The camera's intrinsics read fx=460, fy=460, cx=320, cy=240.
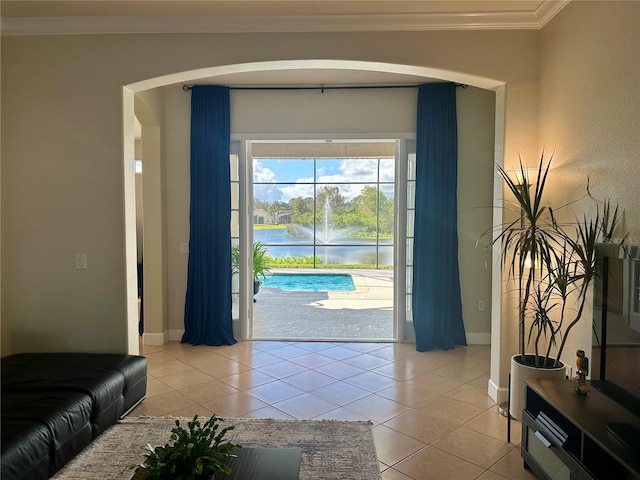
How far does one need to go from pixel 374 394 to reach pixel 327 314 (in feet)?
11.5

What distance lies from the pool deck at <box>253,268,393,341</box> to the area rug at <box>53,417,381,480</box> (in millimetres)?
2368

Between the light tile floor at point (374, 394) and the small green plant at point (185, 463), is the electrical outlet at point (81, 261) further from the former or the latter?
the small green plant at point (185, 463)

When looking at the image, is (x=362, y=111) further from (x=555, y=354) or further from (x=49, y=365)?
(x=49, y=365)

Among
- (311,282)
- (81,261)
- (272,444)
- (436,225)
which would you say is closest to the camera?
(272,444)

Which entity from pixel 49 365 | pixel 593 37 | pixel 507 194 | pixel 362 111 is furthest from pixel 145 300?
pixel 593 37

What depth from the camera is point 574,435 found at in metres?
2.26

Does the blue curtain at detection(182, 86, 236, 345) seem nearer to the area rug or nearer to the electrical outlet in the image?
the electrical outlet

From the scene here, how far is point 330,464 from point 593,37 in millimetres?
3053

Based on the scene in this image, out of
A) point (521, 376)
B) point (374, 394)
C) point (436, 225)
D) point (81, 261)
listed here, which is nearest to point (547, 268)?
point (521, 376)

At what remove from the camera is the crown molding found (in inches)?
135

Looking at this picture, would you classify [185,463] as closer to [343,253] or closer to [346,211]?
[343,253]

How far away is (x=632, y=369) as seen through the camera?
216 centimetres

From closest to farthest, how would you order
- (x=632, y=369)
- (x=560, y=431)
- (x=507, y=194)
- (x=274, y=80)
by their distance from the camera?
1. (x=632, y=369)
2. (x=560, y=431)
3. (x=507, y=194)
4. (x=274, y=80)

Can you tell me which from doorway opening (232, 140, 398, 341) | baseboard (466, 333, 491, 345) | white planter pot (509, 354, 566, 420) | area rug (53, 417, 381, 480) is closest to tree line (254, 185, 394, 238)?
doorway opening (232, 140, 398, 341)
